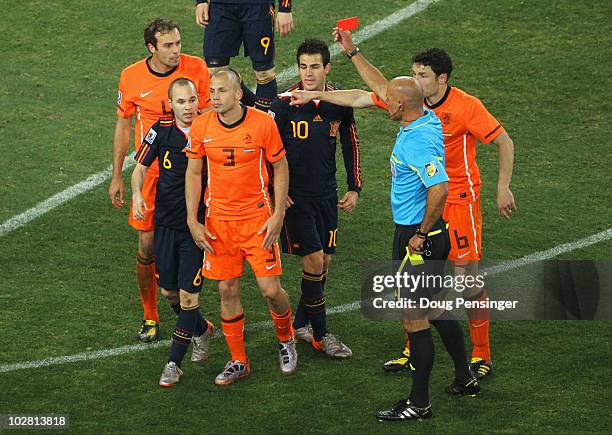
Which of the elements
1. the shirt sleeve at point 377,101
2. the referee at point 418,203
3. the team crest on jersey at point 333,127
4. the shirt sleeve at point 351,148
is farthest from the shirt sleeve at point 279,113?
the referee at point 418,203

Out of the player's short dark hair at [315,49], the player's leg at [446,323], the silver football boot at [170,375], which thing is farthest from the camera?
the player's short dark hair at [315,49]

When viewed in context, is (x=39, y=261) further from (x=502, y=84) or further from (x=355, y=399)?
(x=502, y=84)

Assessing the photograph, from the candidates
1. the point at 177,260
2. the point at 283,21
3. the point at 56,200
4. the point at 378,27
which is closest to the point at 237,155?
the point at 177,260

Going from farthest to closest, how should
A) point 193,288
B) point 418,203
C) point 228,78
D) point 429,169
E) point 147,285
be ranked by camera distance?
point 147,285 < point 193,288 < point 228,78 < point 418,203 < point 429,169

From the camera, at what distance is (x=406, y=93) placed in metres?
8.41

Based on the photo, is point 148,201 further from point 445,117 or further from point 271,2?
point 271,2

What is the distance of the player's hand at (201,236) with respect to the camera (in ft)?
30.0

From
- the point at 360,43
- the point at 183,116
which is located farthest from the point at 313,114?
the point at 360,43

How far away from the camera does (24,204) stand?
41.2ft

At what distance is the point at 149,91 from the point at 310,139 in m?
1.46

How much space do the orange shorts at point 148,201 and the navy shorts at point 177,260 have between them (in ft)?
0.76

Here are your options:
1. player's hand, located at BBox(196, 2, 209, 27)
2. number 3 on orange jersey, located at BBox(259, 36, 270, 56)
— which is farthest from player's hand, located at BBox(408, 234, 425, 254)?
player's hand, located at BBox(196, 2, 209, 27)

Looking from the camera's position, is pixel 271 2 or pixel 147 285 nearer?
pixel 147 285

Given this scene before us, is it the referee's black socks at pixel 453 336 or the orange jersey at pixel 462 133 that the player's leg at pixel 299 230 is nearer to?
the orange jersey at pixel 462 133
